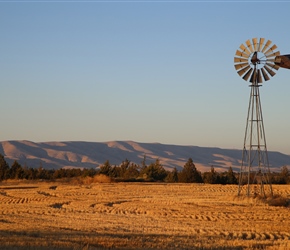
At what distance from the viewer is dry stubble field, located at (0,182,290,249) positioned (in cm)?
1716

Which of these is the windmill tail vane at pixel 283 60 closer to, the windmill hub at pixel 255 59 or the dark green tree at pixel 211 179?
the windmill hub at pixel 255 59

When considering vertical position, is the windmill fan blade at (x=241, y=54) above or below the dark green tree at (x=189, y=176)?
above

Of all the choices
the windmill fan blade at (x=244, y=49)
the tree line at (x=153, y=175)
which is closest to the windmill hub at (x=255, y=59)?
the windmill fan blade at (x=244, y=49)

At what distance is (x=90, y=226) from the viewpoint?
22781 millimetres

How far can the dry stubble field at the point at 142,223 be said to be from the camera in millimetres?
17156

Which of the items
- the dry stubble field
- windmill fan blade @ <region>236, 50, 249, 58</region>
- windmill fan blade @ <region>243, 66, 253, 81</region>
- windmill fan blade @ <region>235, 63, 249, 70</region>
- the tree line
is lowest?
the dry stubble field

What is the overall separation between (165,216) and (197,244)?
1100cm

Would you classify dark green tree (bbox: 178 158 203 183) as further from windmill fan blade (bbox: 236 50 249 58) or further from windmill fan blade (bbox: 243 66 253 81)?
windmill fan blade (bbox: 236 50 249 58)

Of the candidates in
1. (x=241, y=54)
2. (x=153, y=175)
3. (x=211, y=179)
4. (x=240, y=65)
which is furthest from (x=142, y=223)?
(x=153, y=175)

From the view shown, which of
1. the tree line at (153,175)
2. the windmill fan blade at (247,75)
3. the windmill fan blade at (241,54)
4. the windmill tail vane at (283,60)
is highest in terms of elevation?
the windmill fan blade at (241,54)

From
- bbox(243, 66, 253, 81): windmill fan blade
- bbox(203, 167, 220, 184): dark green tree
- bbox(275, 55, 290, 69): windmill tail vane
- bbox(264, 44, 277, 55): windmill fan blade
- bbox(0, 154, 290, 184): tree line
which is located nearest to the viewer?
bbox(275, 55, 290, 69): windmill tail vane

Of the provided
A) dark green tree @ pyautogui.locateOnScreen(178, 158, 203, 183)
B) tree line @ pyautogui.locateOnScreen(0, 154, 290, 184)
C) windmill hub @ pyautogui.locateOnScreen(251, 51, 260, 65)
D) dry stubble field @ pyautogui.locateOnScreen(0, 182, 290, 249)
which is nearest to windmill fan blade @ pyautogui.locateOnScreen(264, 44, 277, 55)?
windmill hub @ pyautogui.locateOnScreen(251, 51, 260, 65)

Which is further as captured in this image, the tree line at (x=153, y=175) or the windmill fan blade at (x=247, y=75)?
the tree line at (x=153, y=175)

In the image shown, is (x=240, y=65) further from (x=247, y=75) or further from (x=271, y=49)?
(x=271, y=49)
